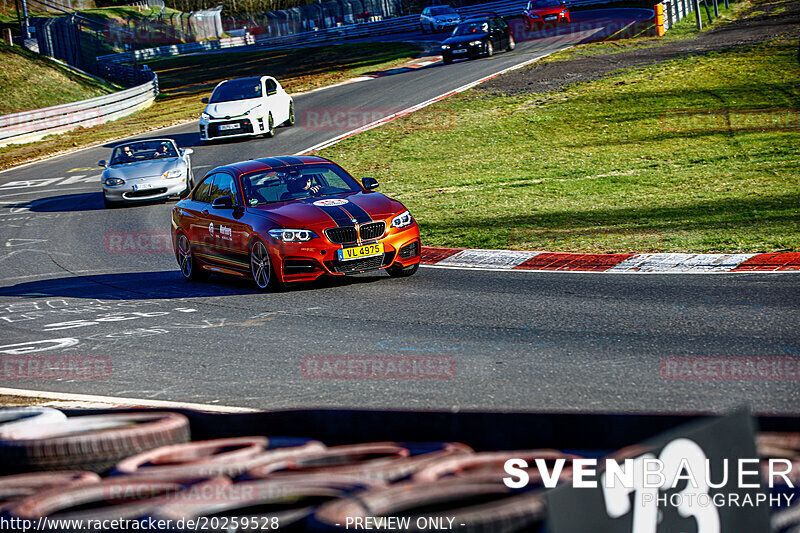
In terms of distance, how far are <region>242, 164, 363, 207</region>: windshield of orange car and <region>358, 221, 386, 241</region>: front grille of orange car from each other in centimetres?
121

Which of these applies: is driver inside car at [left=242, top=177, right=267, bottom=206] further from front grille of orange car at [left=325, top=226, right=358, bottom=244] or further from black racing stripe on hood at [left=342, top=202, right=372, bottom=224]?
front grille of orange car at [left=325, top=226, right=358, bottom=244]

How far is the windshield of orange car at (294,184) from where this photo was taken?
1295 centimetres

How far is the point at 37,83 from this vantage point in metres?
47.7

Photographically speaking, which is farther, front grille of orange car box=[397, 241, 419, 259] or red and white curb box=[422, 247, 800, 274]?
front grille of orange car box=[397, 241, 419, 259]

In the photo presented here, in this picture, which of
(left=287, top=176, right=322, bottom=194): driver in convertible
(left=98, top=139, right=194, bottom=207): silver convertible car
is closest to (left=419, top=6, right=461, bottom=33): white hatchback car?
(left=98, top=139, right=194, bottom=207): silver convertible car

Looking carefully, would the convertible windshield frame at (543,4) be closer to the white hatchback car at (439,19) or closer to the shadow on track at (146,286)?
the white hatchback car at (439,19)

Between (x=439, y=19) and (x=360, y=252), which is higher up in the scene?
(x=439, y=19)

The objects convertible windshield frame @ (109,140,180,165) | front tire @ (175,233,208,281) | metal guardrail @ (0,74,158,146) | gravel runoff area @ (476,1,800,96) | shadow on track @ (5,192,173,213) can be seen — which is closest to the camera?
front tire @ (175,233,208,281)

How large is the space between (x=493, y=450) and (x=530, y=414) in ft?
0.94

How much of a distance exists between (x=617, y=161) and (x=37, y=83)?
118 feet

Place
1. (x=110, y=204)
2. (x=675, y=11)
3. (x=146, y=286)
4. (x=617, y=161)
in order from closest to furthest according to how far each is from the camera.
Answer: (x=146, y=286) → (x=617, y=161) → (x=110, y=204) → (x=675, y=11)

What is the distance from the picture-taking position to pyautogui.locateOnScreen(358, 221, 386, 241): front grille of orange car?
11.9 meters

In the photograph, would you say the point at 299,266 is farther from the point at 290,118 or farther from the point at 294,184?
the point at 290,118

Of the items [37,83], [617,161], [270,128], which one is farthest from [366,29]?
[617,161]
